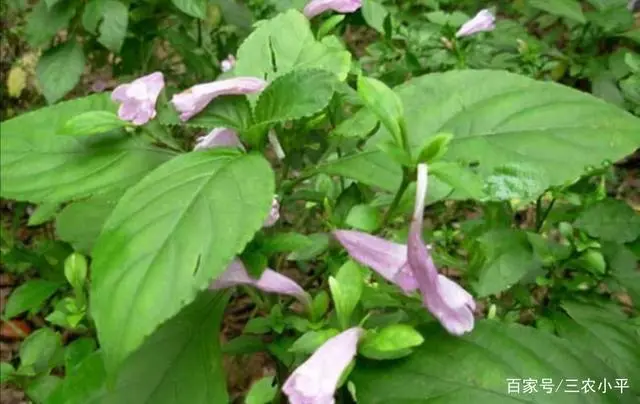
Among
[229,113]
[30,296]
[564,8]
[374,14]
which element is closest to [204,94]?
[229,113]

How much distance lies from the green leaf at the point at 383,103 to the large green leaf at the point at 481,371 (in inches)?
9.5

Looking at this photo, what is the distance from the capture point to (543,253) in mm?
1391

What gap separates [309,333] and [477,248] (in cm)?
49

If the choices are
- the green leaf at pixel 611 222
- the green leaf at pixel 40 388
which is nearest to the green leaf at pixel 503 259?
the green leaf at pixel 611 222

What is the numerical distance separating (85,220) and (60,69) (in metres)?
1.13

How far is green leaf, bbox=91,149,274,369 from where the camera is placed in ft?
2.60

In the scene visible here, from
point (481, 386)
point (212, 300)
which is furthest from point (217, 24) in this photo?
point (481, 386)

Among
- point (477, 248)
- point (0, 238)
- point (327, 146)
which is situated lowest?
point (0, 238)

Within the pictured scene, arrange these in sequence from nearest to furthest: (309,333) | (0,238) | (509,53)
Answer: (309,333), (509,53), (0,238)

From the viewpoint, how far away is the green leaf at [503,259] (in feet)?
4.20

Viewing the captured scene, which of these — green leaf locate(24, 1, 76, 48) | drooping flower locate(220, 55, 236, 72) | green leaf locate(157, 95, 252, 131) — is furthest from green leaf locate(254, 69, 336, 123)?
green leaf locate(24, 1, 76, 48)

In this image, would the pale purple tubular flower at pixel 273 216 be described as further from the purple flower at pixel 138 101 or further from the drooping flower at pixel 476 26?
the drooping flower at pixel 476 26

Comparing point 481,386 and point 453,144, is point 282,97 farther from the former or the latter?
point 481,386

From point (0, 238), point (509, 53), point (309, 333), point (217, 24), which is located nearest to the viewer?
point (309, 333)
